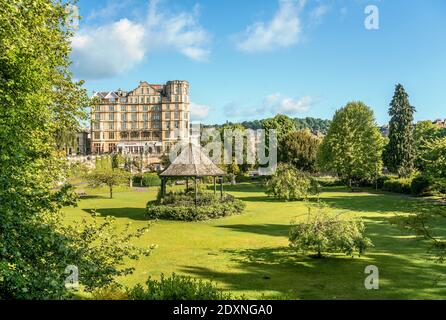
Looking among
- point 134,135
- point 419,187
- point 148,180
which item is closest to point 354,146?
point 419,187

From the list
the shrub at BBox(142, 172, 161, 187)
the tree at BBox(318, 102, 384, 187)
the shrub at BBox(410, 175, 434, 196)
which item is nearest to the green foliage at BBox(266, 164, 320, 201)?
the shrub at BBox(410, 175, 434, 196)

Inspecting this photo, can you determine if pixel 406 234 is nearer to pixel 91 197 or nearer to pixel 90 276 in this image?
pixel 90 276

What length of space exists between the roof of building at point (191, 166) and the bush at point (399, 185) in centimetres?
2948

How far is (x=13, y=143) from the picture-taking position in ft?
30.2

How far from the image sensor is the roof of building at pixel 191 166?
114ft

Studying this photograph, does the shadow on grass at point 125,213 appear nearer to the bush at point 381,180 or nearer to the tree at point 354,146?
the tree at point 354,146

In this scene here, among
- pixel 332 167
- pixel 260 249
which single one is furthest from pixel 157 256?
pixel 332 167

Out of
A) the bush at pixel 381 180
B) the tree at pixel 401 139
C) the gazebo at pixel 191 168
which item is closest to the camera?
the gazebo at pixel 191 168

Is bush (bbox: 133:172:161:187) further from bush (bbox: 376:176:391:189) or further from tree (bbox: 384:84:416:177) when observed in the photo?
tree (bbox: 384:84:416:177)

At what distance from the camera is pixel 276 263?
1919 cm

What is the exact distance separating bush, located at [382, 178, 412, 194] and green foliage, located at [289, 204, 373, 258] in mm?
36904

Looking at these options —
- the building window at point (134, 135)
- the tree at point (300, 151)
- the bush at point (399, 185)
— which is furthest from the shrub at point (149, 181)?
the building window at point (134, 135)

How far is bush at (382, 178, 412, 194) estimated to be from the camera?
5272 cm

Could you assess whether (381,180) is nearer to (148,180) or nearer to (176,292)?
(148,180)
